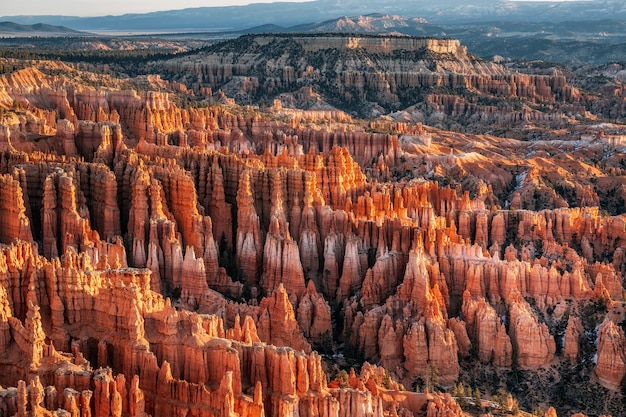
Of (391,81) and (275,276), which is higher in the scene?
(275,276)

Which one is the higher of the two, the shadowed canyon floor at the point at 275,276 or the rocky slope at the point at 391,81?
the shadowed canyon floor at the point at 275,276

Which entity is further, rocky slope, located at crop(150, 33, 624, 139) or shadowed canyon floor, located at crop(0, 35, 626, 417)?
rocky slope, located at crop(150, 33, 624, 139)

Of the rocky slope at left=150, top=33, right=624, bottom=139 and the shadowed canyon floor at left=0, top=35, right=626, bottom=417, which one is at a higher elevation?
the shadowed canyon floor at left=0, top=35, right=626, bottom=417

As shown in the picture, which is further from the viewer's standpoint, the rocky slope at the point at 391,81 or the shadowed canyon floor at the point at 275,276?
the rocky slope at the point at 391,81

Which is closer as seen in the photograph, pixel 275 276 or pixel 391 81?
pixel 275 276

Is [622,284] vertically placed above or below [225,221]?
below

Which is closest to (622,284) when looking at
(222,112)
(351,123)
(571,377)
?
(571,377)

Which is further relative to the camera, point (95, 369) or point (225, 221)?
point (225, 221)

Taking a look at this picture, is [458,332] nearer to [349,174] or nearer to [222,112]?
[349,174]
